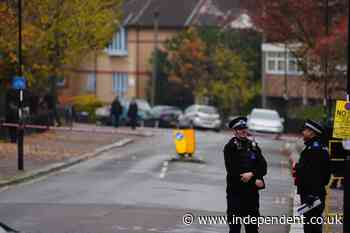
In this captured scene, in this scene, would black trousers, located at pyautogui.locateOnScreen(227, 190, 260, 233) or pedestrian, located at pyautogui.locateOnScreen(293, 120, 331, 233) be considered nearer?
black trousers, located at pyautogui.locateOnScreen(227, 190, 260, 233)

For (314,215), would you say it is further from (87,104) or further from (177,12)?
(177,12)

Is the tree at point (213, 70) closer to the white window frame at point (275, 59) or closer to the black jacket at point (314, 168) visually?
the white window frame at point (275, 59)

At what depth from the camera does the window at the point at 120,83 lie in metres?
76.9

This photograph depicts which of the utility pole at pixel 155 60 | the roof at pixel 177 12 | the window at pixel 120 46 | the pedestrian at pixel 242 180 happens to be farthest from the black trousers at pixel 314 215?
the window at pixel 120 46

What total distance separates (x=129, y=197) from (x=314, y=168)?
8.25 m

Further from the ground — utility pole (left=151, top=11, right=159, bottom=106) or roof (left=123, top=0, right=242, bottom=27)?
roof (left=123, top=0, right=242, bottom=27)

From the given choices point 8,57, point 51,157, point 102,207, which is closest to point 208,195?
point 102,207

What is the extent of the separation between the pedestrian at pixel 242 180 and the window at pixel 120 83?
63968mm

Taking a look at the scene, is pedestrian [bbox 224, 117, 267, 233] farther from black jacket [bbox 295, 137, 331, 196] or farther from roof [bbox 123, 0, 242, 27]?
roof [bbox 123, 0, 242, 27]

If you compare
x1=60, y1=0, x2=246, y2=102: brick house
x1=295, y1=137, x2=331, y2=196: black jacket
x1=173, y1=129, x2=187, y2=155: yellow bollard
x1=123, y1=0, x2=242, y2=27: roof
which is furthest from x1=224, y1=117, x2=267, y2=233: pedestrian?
x1=60, y1=0, x2=246, y2=102: brick house

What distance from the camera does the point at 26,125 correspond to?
37688mm

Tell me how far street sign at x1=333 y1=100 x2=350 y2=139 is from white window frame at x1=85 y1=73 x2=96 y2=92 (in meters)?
65.2

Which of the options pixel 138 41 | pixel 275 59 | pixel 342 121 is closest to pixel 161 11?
pixel 138 41

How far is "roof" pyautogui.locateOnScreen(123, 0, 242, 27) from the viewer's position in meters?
73.6
